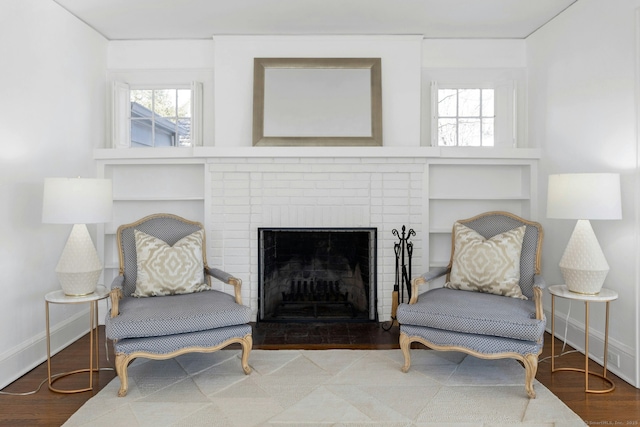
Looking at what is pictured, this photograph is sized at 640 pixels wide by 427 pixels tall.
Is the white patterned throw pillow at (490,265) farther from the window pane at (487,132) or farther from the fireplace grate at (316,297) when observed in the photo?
the window pane at (487,132)

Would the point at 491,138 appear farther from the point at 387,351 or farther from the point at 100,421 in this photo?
the point at 100,421

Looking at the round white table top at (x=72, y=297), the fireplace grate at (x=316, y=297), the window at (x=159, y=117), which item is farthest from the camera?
the window at (x=159, y=117)

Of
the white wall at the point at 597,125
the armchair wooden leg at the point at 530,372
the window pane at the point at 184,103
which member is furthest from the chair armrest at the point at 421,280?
the window pane at the point at 184,103

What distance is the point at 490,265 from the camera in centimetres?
314

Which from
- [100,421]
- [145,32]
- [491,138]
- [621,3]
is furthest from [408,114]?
[100,421]

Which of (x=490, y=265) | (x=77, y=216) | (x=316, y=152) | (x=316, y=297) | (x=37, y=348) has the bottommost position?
(x=37, y=348)

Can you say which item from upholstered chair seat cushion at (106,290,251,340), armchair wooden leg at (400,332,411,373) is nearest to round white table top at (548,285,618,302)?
armchair wooden leg at (400,332,411,373)

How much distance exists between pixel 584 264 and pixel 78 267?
302cm

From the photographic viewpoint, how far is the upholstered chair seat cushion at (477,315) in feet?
8.62

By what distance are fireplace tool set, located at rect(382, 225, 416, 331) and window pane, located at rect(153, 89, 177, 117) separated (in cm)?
238

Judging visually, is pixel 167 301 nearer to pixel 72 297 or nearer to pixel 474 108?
pixel 72 297

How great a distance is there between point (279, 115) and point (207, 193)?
3.06 feet

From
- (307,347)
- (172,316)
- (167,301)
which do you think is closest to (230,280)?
(167,301)

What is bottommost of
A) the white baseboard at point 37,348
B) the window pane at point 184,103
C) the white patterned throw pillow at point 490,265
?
the white baseboard at point 37,348
